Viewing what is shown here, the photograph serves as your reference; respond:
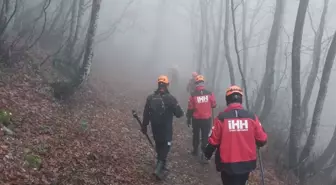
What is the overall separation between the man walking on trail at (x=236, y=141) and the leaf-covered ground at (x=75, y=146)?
8.30 feet

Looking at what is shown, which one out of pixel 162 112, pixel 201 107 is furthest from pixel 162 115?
pixel 201 107

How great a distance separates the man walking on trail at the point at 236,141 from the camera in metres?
6.05

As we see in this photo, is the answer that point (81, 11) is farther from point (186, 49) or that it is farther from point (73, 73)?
point (186, 49)

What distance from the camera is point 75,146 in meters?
8.27

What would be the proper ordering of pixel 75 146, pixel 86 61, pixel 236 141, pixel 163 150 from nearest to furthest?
pixel 236 141
pixel 75 146
pixel 163 150
pixel 86 61

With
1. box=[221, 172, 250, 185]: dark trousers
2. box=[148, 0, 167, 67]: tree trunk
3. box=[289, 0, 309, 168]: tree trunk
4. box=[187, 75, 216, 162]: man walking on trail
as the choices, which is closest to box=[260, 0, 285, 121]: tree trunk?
box=[289, 0, 309, 168]: tree trunk

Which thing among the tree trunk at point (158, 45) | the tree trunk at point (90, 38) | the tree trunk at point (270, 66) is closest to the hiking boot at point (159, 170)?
the tree trunk at point (90, 38)

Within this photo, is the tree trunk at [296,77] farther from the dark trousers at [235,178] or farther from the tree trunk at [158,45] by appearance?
the tree trunk at [158,45]

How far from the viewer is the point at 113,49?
35.9 m

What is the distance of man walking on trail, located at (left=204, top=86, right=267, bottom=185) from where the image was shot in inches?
238

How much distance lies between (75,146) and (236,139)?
404cm

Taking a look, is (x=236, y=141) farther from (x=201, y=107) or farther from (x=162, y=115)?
(x=201, y=107)

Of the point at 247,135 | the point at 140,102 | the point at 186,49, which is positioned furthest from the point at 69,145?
the point at 186,49

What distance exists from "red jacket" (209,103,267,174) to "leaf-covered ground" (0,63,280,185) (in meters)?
2.56
